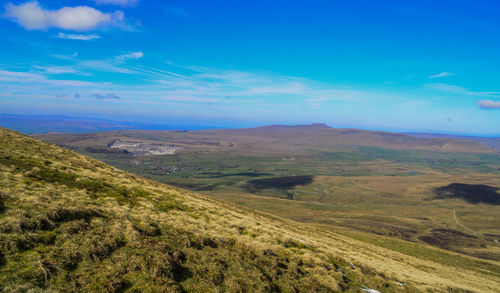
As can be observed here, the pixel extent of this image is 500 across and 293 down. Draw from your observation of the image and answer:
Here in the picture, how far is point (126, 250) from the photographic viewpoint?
14.8m

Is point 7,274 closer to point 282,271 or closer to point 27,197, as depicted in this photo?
point 27,197

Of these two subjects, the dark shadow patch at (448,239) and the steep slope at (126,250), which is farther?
the dark shadow patch at (448,239)

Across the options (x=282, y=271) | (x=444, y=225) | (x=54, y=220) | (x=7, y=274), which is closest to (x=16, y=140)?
(x=54, y=220)

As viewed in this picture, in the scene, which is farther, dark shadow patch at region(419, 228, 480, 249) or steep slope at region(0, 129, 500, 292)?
dark shadow patch at region(419, 228, 480, 249)

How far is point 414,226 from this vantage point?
124062 mm

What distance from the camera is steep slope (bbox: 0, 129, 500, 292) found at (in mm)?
11828

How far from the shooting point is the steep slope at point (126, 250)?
38.8 ft

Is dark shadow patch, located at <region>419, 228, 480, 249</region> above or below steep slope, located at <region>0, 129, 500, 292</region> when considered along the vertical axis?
Result: below

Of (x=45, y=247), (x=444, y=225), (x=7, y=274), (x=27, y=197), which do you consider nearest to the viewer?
(x=7, y=274)

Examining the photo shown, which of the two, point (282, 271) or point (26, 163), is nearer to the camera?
point (282, 271)

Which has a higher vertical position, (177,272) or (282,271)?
(177,272)

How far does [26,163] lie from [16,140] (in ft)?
46.7

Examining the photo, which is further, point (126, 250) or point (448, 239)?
point (448, 239)

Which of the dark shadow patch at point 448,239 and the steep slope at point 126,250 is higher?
the steep slope at point 126,250
